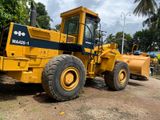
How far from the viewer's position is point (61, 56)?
7840mm

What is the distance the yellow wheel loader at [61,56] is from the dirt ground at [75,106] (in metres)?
0.51

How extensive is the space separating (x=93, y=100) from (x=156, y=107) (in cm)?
193

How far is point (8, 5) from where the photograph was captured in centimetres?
946

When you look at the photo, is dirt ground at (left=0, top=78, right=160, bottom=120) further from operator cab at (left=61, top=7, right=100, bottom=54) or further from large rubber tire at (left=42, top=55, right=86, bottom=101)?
operator cab at (left=61, top=7, right=100, bottom=54)

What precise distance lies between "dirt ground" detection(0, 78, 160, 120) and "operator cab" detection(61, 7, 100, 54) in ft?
5.60

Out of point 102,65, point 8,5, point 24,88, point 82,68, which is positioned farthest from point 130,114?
point 8,5

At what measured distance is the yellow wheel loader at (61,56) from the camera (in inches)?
294

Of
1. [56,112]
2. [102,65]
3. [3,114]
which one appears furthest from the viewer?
[102,65]

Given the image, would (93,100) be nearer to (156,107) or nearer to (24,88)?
(156,107)

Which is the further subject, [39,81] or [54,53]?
[54,53]

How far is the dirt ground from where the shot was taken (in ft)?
21.1

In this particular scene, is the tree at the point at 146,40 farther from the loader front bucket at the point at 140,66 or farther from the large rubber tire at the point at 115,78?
the large rubber tire at the point at 115,78

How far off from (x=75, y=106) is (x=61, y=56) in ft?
5.00

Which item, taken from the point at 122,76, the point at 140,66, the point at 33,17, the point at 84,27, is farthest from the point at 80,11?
the point at 140,66
